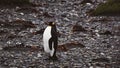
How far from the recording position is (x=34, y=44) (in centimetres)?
1442

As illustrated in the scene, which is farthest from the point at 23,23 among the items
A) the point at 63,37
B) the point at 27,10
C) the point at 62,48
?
the point at 62,48

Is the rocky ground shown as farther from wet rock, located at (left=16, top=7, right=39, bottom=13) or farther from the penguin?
the penguin

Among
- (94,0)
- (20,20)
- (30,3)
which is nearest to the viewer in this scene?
(20,20)

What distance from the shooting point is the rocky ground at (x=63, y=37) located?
1217 centimetres

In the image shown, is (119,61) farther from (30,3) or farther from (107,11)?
(30,3)

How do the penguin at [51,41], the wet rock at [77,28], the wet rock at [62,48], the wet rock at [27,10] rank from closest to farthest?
the penguin at [51,41] < the wet rock at [62,48] < the wet rock at [77,28] < the wet rock at [27,10]

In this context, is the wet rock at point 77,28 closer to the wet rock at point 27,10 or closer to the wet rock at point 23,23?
the wet rock at point 23,23

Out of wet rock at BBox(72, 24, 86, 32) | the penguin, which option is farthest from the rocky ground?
the penguin

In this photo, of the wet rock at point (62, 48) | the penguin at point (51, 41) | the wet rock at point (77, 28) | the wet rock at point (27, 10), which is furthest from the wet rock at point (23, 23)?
the penguin at point (51, 41)

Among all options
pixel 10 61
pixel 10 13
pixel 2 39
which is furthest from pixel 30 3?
pixel 10 61

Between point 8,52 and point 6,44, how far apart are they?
117cm

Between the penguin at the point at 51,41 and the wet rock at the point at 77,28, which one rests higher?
the penguin at the point at 51,41

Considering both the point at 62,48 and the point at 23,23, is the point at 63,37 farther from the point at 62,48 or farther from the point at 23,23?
the point at 23,23

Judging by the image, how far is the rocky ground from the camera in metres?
12.2
